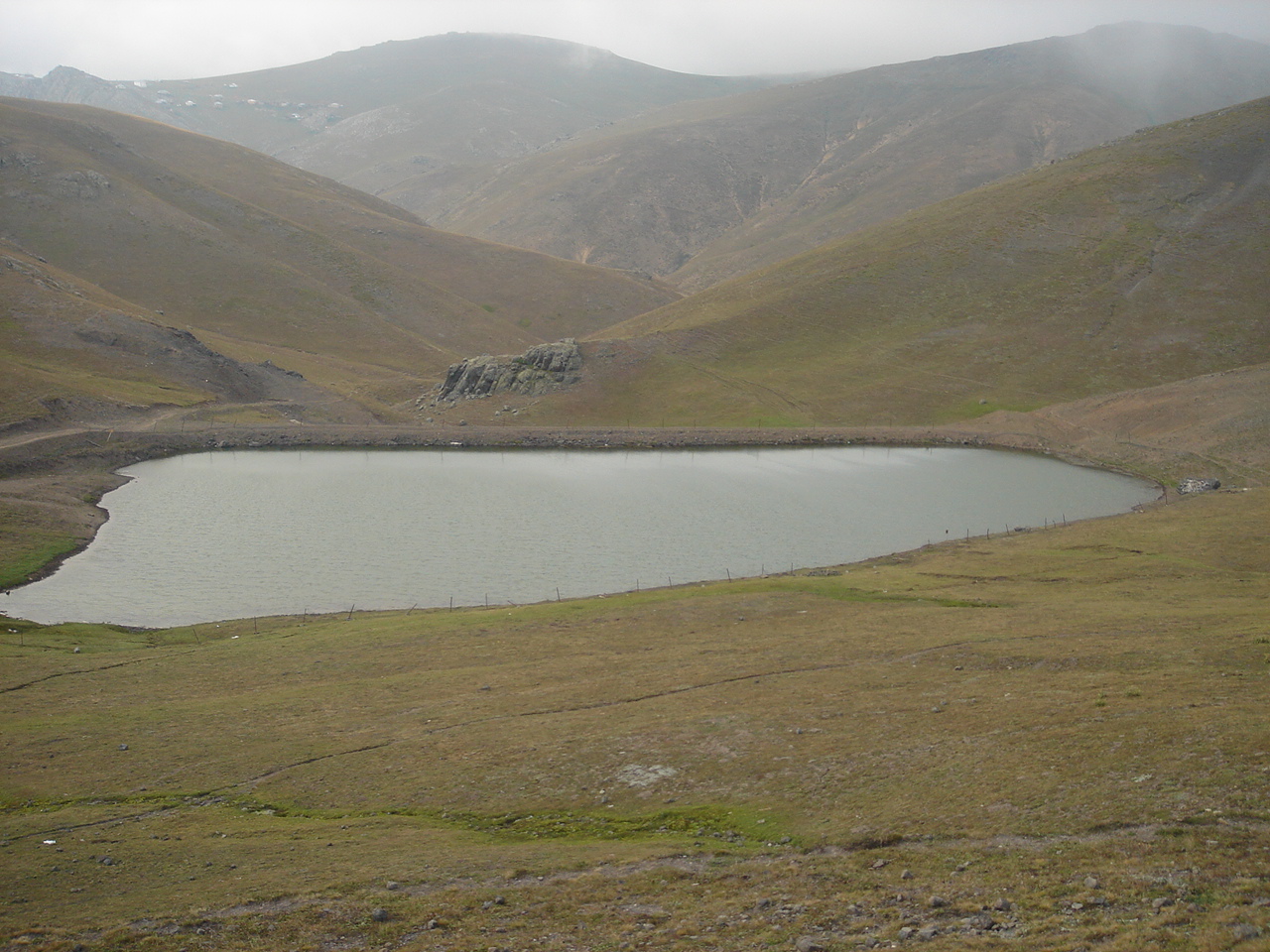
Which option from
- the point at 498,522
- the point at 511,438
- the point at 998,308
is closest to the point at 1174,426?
the point at 998,308

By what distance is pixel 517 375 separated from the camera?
125 m

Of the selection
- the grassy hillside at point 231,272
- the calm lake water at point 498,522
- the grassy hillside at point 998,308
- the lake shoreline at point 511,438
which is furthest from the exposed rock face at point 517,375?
the calm lake water at point 498,522

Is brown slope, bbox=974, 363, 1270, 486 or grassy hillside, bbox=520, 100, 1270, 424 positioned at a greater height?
grassy hillside, bbox=520, 100, 1270, 424

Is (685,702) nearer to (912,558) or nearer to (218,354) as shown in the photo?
(912,558)

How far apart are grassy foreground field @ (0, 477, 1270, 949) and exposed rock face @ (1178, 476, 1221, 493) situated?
34.9 metres

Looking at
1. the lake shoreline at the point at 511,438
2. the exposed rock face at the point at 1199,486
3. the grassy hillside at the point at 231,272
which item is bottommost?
the exposed rock face at the point at 1199,486

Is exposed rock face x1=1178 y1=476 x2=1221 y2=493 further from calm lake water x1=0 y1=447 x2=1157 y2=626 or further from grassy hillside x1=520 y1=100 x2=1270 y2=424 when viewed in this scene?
grassy hillside x1=520 y1=100 x2=1270 y2=424

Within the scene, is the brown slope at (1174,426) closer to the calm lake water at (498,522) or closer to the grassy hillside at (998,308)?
the calm lake water at (498,522)

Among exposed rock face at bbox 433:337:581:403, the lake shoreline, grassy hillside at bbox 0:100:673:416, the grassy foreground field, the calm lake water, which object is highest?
grassy hillside at bbox 0:100:673:416

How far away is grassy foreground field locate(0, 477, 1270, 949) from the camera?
16.3m

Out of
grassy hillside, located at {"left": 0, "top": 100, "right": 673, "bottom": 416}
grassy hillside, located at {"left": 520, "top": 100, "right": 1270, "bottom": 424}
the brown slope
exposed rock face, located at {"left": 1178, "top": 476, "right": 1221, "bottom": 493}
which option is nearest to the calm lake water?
exposed rock face, located at {"left": 1178, "top": 476, "right": 1221, "bottom": 493}

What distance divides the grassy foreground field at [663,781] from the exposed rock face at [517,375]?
84.1 metres

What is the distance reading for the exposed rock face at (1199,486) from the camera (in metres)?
→ 72.0

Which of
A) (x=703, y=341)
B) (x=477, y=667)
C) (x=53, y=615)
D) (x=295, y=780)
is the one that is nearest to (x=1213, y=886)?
(x=295, y=780)
